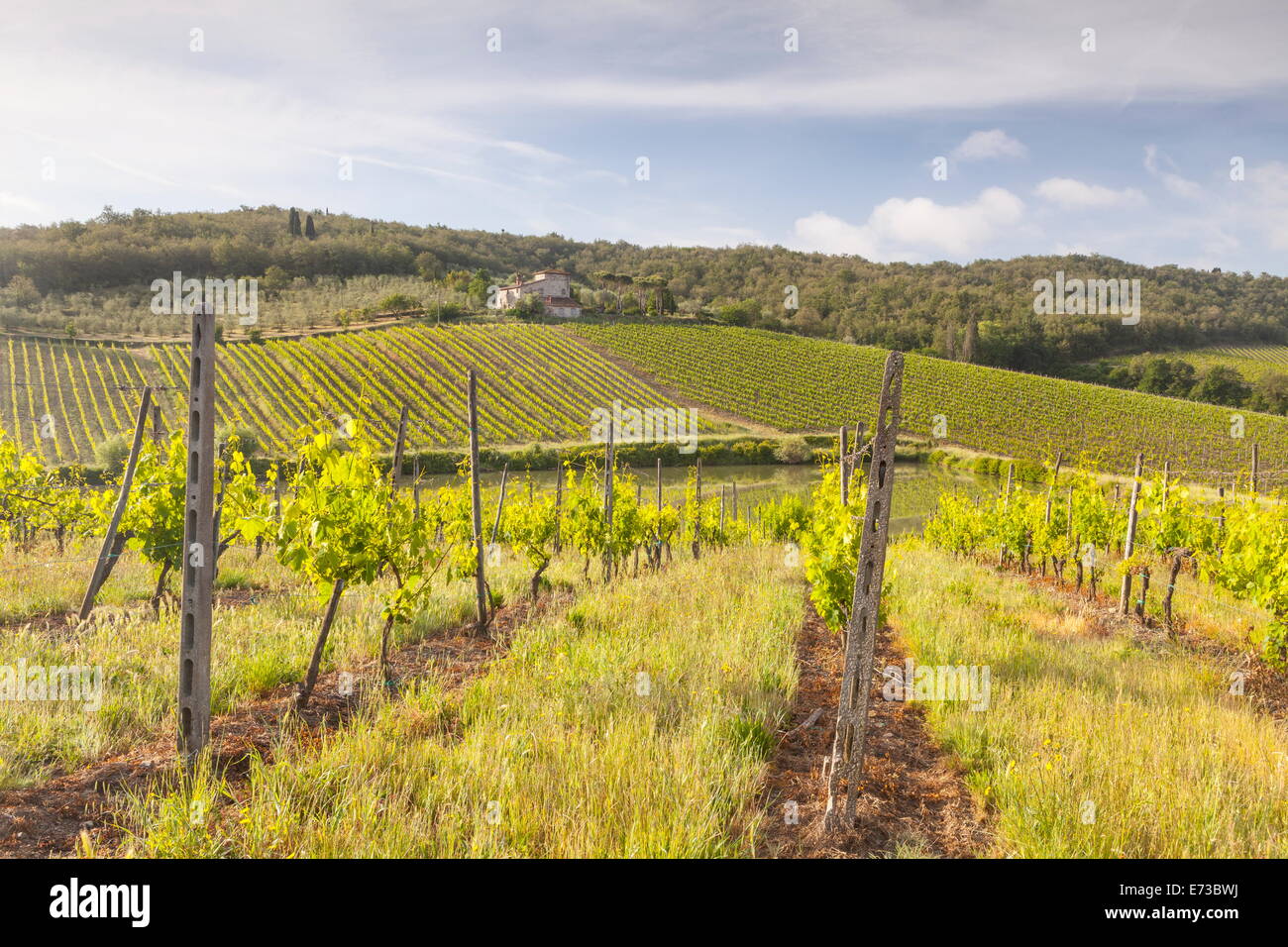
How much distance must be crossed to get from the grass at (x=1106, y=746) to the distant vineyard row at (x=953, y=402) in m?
40.1

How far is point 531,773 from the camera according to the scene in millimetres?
3795

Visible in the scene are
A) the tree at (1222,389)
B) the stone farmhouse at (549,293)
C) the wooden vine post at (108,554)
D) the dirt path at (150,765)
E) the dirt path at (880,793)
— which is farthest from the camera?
the stone farmhouse at (549,293)

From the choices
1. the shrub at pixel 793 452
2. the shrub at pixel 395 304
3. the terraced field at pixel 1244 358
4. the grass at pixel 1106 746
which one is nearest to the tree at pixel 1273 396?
the terraced field at pixel 1244 358

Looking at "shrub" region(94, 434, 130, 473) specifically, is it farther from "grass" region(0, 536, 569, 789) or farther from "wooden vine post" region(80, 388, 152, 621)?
"wooden vine post" region(80, 388, 152, 621)

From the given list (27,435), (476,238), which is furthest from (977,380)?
(476,238)

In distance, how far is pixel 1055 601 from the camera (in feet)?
37.8

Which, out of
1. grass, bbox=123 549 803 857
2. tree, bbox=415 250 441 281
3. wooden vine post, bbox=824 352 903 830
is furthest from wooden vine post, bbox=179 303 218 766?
tree, bbox=415 250 441 281

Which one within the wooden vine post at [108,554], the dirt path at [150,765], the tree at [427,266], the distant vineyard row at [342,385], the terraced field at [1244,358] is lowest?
the dirt path at [150,765]

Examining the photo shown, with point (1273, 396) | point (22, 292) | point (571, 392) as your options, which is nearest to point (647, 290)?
point (571, 392)

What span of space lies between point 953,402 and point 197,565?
6158cm

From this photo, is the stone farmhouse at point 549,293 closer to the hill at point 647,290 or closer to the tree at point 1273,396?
the hill at point 647,290

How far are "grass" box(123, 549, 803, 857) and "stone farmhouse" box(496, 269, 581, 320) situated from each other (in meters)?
73.5

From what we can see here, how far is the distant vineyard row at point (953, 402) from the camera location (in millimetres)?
47812
